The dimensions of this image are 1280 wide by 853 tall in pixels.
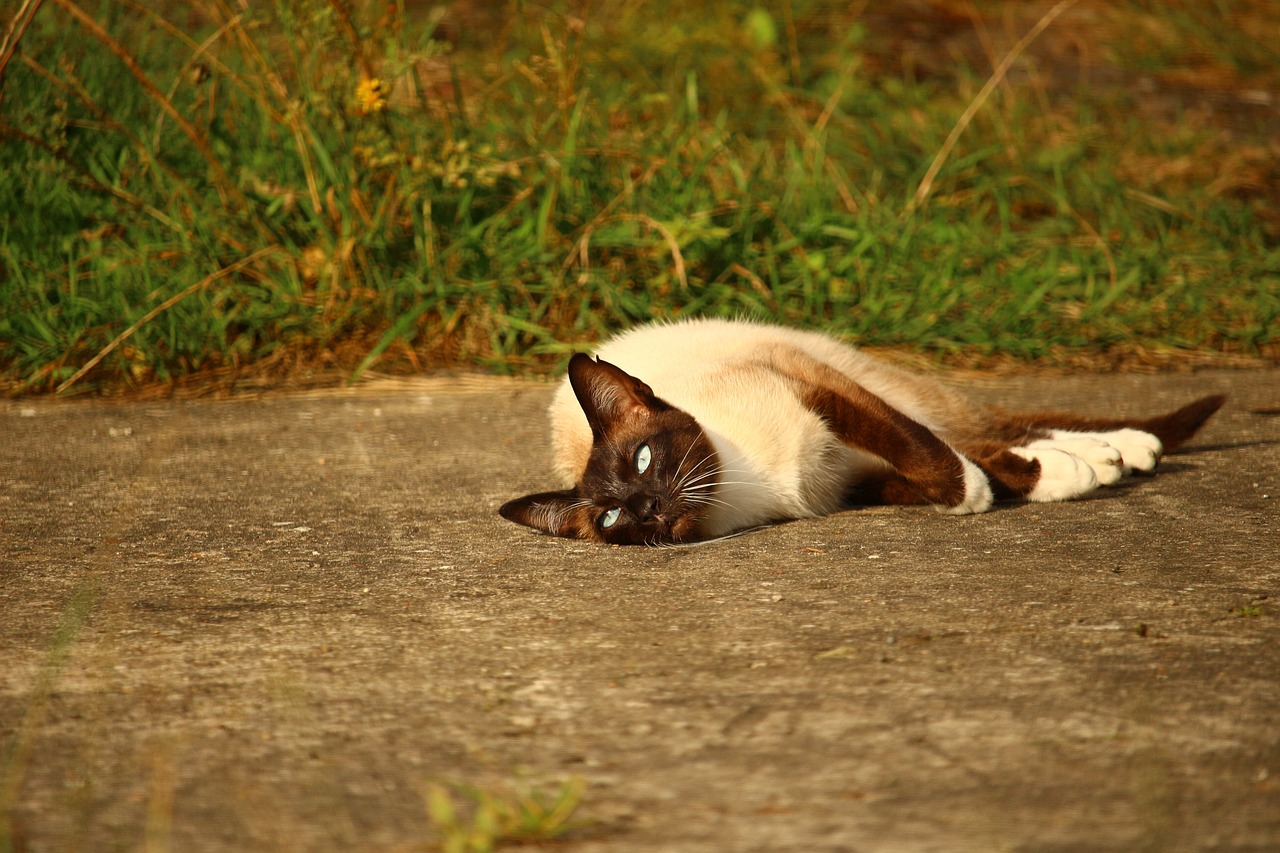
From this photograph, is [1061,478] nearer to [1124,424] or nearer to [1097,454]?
[1097,454]

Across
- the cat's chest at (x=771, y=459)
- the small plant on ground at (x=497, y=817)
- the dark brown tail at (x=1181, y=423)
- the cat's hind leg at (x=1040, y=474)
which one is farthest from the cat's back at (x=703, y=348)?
the small plant on ground at (x=497, y=817)

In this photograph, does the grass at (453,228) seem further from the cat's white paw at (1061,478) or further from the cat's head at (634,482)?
the cat's white paw at (1061,478)

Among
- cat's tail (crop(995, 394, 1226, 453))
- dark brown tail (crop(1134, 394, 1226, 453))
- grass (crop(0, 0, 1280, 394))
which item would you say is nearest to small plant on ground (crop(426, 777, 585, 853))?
cat's tail (crop(995, 394, 1226, 453))

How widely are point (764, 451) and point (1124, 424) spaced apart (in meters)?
1.19

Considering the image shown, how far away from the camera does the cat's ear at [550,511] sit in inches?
110

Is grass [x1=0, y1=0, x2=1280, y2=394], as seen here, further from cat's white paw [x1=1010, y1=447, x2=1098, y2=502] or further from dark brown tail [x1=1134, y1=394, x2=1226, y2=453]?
cat's white paw [x1=1010, y1=447, x2=1098, y2=502]

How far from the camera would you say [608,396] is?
2.95 metres

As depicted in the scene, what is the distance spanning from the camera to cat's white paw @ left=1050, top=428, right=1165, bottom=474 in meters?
3.12

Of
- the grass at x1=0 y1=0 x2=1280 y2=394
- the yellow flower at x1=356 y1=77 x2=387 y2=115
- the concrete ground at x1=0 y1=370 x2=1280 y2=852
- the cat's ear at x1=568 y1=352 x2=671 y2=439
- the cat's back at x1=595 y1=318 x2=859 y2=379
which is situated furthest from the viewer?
the grass at x1=0 y1=0 x2=1280 y2=394

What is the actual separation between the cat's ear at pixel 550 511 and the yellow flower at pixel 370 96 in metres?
2.03

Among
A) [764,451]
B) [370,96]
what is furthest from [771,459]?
[370,96]

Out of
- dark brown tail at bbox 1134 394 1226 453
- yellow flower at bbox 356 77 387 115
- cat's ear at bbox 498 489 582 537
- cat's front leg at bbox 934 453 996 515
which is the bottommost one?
cat's ear at bbox 498 489 582 537

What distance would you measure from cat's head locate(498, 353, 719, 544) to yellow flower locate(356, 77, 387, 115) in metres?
1.84

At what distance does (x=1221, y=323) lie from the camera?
189 inches
